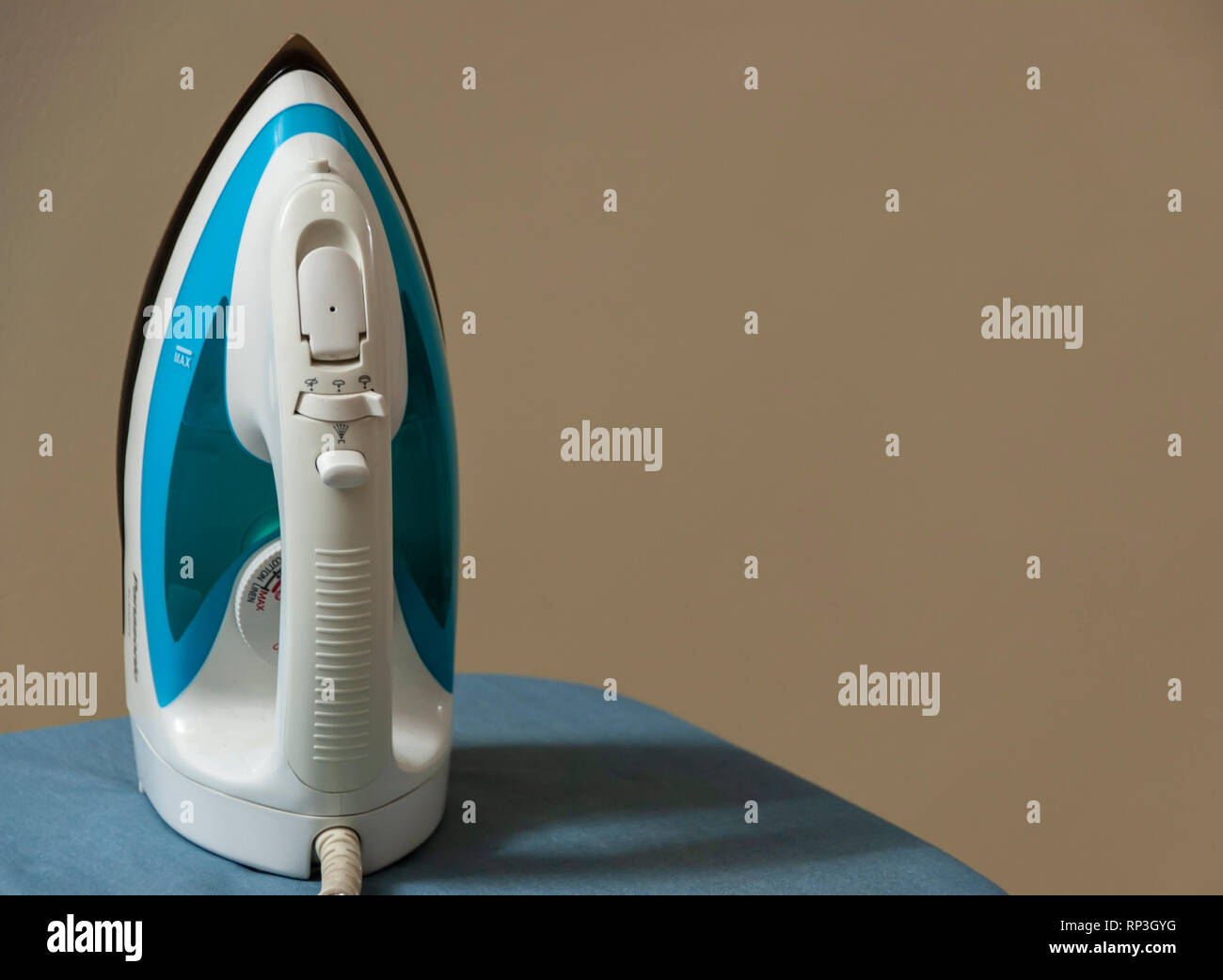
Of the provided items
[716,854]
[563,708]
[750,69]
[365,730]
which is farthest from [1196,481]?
[365,730]

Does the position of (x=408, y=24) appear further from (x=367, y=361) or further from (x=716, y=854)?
(x=716, y=854)

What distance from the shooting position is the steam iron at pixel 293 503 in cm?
68

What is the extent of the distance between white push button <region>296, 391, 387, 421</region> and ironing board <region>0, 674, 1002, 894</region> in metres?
0.28

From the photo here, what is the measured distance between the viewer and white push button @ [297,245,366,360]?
676 millimetres

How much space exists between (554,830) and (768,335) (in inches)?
35.2

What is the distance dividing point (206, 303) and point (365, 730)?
0.27 meters

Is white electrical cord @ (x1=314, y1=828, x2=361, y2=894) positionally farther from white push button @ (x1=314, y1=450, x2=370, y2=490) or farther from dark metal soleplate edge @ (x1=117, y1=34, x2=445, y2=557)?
dark metal soleplate edge @ (x1=117, y1=34, x2=445, y2=557)

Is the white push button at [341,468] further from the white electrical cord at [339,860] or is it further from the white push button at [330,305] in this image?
the white electrical cord at [339,860]

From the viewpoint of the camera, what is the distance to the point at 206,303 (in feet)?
2.47

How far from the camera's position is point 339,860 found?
704 mm
